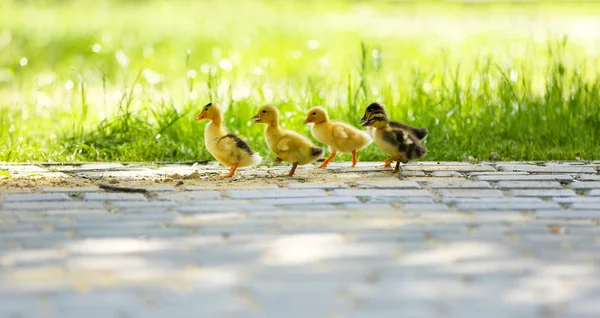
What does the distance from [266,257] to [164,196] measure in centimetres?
168

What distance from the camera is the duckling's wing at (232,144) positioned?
7121mm

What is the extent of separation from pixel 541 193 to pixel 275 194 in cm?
158

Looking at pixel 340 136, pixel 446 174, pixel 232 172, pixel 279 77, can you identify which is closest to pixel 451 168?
pixel 446 174

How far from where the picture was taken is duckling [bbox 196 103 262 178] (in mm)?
7137

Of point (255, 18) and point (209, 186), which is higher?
point (255, 18)

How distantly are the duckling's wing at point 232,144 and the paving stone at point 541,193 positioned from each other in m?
1.74

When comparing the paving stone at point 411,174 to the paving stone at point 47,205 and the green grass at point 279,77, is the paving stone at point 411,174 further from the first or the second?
the paving stone at point 47,205

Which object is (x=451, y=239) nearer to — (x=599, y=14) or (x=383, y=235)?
(x=383, y=235)

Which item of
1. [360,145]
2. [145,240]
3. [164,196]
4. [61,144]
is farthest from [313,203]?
[61,144]

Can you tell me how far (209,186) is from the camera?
668 cm

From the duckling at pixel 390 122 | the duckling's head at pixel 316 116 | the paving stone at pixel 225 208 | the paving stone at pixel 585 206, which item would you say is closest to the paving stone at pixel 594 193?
the paving stone at pixel 585 206

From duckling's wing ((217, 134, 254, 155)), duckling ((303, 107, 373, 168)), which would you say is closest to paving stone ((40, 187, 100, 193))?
duckling's wing ((217, 134, 254, 155))

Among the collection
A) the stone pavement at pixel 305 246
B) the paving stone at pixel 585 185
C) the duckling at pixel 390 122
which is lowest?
the stone pavement at pixel 305 246

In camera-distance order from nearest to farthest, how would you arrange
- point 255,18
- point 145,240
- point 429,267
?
point 429,267 < point 145,240 < point 255,18
